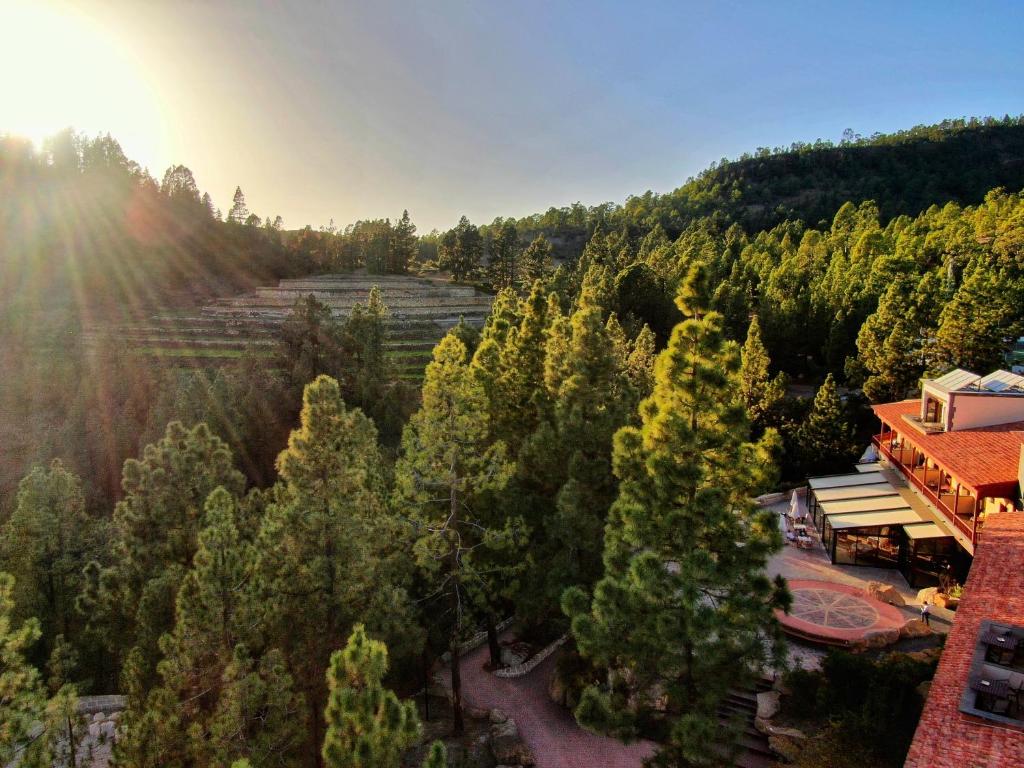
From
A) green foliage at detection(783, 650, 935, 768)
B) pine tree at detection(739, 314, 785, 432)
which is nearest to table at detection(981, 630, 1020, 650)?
green foliage at detection(783, 650, 935, 768)

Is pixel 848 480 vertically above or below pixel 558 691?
above

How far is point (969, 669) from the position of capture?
826 cm

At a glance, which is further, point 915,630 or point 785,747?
point 915,630

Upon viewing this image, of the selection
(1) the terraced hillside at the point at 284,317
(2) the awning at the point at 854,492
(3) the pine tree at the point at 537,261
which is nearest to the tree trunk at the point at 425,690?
(2) the awning at the point at 854,492

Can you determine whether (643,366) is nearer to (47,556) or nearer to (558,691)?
(558,691)

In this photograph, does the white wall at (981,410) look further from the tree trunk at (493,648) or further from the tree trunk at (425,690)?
the tree trunk at (425,690)

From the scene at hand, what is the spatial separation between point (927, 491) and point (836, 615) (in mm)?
5593

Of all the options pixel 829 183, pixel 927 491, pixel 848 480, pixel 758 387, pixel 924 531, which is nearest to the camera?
pixel 924 531

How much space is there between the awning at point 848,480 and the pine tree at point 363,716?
60.1ft

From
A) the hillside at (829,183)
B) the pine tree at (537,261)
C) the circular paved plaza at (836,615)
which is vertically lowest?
the circular paved plaza at (836,615)

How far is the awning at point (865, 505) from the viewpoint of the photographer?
1898 centimetres

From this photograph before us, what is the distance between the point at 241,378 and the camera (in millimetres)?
29328

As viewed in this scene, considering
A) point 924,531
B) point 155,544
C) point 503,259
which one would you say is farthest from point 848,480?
point 503,259

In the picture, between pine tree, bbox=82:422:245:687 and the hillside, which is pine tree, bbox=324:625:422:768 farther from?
the hillside
